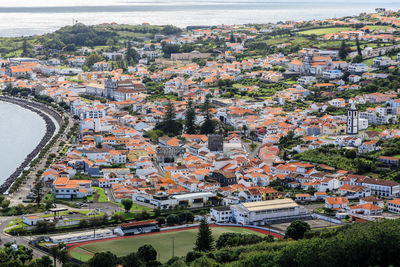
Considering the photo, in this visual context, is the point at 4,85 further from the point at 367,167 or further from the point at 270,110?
the point at 367,167

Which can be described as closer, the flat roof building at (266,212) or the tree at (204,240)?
the tree at (204,240)

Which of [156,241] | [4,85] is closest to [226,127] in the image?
[156,241]

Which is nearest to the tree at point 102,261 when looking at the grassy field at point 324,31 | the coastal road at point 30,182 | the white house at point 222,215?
the white house at point 222,215

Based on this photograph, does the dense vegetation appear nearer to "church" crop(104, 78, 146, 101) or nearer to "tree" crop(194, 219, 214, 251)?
"tree" crop(194, 219, 214, 251)

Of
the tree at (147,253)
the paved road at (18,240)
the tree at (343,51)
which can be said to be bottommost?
the paved road at (18,240)

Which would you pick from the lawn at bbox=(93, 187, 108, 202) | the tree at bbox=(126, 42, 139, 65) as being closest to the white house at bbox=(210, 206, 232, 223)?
the lawn at bbox=(93, 187, 108, 202)

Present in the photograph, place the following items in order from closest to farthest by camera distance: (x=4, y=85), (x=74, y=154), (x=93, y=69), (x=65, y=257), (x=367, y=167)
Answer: (x=65, y=257) < (x=367, y=167) < (x=74, y=154) < (x=4, y=85) < (x=93, y=69)

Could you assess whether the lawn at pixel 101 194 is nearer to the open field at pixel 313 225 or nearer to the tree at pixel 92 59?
the open field at pixel 313 225
